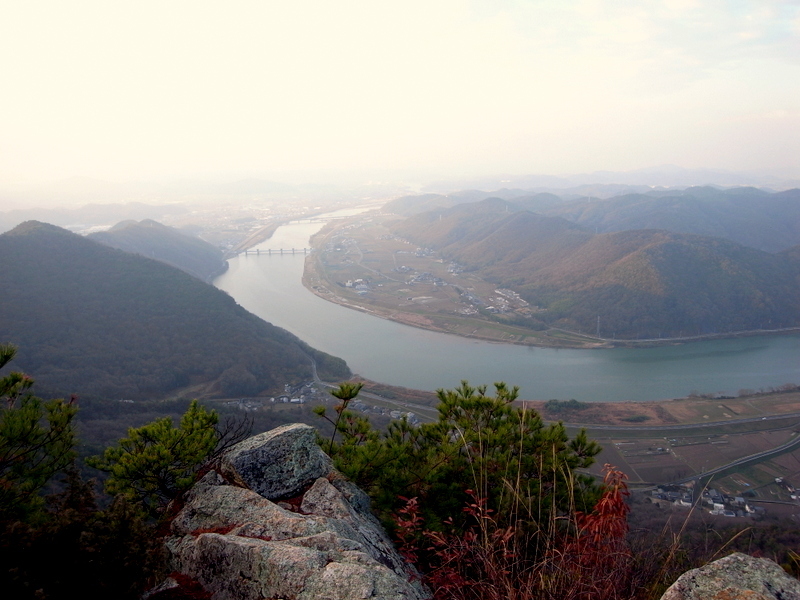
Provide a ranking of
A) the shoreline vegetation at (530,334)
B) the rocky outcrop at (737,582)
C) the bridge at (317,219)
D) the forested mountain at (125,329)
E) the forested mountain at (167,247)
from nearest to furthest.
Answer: the rocky outcrop at (737,582) → the forested mountain at (125,329) → the shoreline vegetation at (530,334) → the forested mountain at (167,247) → the bridge at (317,219)

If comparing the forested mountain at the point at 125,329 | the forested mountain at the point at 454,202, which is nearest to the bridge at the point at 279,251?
the forested mountain at the point at 125,329

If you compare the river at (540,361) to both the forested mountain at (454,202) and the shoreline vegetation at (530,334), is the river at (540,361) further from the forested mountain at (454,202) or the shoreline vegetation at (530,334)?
the forested mountain at (454,202)

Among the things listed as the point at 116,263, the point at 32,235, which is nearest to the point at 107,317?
the point at 116,263

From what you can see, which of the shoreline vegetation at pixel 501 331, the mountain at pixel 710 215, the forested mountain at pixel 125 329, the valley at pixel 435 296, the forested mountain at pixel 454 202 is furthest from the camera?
the forested mountain at pixel 454 202

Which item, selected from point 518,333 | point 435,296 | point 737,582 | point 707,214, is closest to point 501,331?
point 518,333

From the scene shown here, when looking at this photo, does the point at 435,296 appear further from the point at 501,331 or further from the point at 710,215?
the point at 710,215

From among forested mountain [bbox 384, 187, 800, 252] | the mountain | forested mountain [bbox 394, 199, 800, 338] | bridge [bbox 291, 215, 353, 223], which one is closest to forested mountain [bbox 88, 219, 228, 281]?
forested mountain [bbox 394, 199, 800, 338]

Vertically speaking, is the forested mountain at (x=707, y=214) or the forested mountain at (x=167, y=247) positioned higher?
the forested mountain at (x=707, y=214)

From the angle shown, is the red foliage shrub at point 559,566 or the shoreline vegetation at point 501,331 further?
the shoreline vegetation at point 501,331

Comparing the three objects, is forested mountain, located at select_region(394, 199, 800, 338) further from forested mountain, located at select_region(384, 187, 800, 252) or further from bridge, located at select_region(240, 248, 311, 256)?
bridge, located at select_region(240, 248, 311, 256)
